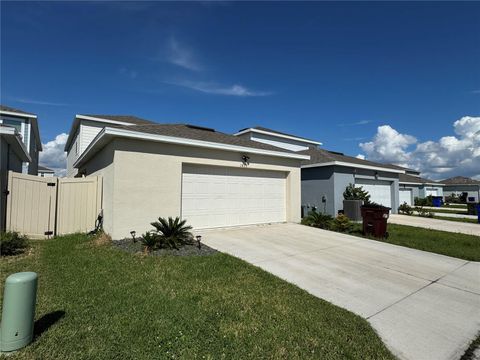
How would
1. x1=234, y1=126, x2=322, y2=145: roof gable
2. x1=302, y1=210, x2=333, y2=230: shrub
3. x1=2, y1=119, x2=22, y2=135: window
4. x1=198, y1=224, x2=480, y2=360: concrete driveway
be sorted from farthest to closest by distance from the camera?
1. x1=234, y1=126, x2=322, y2=145: roof gable
2. x1=2, y1=119, x2=22, y2=135: window
3. x1=302, y1=210, x2=333, y2=230: shrub
4. x1=198, y1=224, x2=480, y2=360: concrete driveway

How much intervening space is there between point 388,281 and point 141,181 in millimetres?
7070

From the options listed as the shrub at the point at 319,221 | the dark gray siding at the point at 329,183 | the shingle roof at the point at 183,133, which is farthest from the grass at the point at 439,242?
the shingle roof at the point at 183,133

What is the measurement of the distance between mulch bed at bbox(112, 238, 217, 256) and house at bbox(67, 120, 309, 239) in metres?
0.57

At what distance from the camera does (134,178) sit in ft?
25.9

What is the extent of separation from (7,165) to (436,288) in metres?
12.4

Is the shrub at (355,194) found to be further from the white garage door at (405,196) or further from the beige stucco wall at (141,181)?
the white garage door at (405,196)

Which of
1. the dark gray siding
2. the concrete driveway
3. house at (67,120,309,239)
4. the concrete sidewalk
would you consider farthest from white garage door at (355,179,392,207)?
the concrete driveway

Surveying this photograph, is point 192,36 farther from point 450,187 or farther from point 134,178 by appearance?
point 450,187

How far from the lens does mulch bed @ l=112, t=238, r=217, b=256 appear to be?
6444mm

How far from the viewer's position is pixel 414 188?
3161cm

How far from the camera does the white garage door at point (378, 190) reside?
17125mm

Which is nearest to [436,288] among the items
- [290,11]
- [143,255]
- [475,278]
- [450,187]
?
[475,278]

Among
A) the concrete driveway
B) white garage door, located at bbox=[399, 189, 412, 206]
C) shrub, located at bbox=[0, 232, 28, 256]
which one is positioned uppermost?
white garage door, located at bbox=[399, 189, 412, 206]

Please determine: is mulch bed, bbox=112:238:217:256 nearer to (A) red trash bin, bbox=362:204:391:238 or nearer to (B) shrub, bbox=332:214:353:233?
(B) shrub, bbox=332:214:353:233
